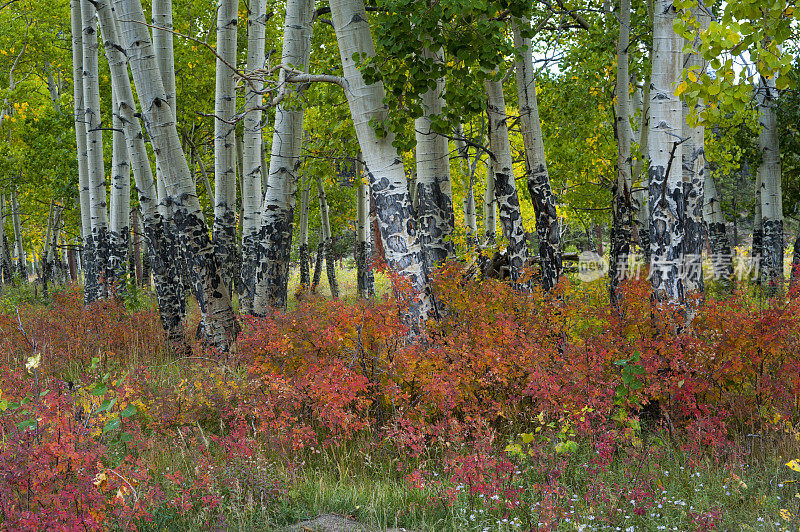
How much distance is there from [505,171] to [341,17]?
99.9 inches

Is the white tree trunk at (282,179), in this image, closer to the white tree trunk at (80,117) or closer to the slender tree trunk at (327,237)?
the white tree trunk at (80,117)

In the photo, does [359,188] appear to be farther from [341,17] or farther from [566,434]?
[566,434]

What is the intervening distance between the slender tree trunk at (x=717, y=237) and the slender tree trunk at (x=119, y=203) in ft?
41.5

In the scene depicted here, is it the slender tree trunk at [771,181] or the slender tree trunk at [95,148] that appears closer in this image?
the slender tree trunk at [95,148]

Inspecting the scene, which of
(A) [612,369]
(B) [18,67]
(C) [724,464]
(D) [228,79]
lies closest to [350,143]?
(D) [228,79]

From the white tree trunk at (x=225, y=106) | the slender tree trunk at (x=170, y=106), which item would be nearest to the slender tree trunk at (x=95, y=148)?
the slender tree trunk at (x=170, y=106)

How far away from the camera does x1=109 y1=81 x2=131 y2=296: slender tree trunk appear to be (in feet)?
33.0

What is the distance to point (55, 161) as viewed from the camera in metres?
14.9

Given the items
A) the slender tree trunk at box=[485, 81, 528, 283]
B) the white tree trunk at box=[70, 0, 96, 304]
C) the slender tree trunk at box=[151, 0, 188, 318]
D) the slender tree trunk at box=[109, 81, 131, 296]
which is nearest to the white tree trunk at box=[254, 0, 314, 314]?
the slender tree trunk at box=[151, 0, 188, 318]

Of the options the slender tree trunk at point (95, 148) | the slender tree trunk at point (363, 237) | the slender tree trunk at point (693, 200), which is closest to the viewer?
the slender tree trunk at point (693, 200)

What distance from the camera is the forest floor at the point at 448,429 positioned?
319cm

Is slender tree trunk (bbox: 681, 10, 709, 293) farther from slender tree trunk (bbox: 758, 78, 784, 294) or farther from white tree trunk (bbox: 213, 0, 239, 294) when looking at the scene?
slender tree trunk (bbox: 758, 78, 784, 294)

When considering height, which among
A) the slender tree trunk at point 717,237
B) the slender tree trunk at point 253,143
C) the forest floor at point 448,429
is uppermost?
the slender tree trunk at point 253,143

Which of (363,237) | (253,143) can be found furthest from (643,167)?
(363,237)
